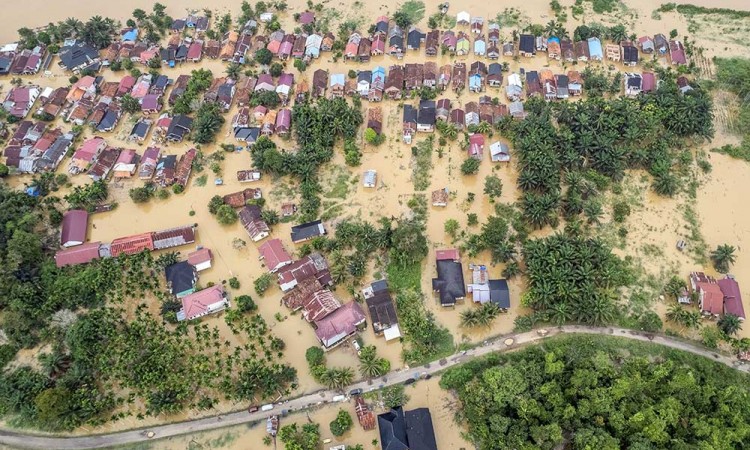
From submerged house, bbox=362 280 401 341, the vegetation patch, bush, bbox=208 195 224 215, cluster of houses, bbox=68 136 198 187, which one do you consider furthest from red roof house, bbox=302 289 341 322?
cluster of houses, bbox=68 136 198 187

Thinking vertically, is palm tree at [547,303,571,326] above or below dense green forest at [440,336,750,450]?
above

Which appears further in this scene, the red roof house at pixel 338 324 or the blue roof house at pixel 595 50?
the blue roof house at pixel 595 50

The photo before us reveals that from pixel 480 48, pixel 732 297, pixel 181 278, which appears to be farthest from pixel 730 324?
pixel 181 278

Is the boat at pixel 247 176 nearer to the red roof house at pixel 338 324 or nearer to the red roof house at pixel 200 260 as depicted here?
the red roof house at pixel 200 260

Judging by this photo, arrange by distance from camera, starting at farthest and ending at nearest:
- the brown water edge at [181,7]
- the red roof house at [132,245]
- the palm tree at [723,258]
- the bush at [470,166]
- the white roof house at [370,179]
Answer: the brown water edge at [181,7], the white roof house at [370,179], the bush at [470,166], the red roof house at [132,245], the palm tree at [723,258]

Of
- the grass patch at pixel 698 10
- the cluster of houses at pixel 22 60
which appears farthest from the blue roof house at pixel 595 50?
the cluster of houses at pixel 22 60

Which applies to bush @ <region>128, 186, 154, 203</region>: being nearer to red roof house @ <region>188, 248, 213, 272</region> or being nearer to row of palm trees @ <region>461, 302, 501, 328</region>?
red roof house @ <region>188, 248, 213, 272</region>
